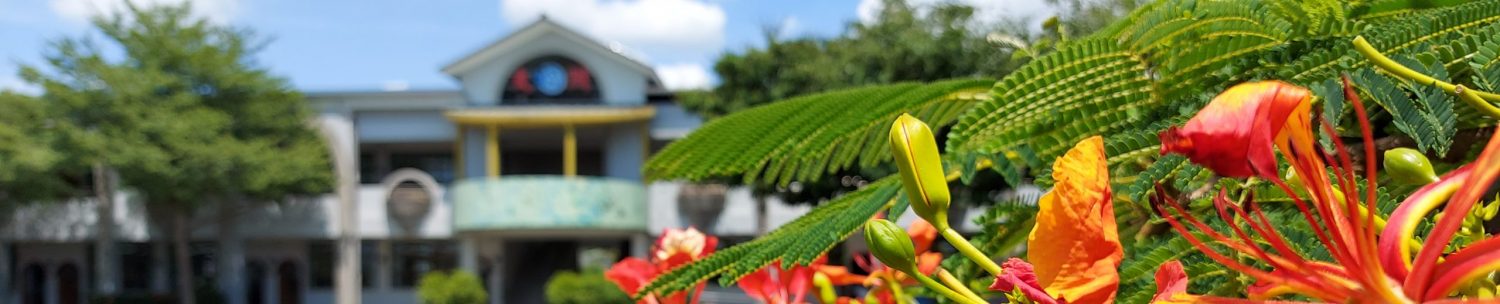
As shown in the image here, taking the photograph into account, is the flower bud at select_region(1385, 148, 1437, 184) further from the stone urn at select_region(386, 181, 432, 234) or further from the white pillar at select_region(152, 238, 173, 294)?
the white pillar at select_region(152, 238, 173, 294)

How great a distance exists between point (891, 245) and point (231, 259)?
51.9 feet

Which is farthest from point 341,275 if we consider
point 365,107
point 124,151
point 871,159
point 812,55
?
point 871,159

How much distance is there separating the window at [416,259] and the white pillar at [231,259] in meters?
1.68

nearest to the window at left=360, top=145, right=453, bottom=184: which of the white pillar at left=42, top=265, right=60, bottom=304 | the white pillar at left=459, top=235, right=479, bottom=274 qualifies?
the white pillar at left=459, top=235, right=479, bottom=274

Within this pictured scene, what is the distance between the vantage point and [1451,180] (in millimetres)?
351

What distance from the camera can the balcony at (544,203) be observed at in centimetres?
1351

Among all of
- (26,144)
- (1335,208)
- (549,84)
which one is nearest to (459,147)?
(549,84)

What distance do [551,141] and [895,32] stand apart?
19.7 feet

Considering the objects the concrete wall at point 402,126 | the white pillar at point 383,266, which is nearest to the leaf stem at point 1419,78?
the concrete wall at point 402,126

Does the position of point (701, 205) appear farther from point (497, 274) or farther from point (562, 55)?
point (497, 274)

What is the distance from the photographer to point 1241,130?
1.04ft

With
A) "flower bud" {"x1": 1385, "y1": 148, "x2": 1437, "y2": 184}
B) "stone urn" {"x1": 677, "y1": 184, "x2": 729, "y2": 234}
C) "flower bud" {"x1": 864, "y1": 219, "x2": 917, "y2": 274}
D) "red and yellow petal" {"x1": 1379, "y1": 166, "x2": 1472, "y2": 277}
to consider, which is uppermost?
"flower bud" {"x1": 1385, "y1": 148, "x2": 1437, "y2": 184}

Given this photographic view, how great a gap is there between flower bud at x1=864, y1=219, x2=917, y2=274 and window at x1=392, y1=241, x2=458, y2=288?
15.6 m

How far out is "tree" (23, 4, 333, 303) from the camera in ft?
42.7
